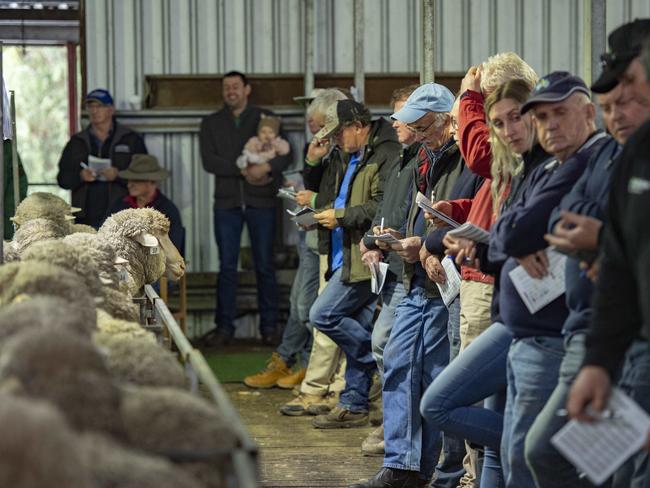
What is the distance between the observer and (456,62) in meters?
11.5

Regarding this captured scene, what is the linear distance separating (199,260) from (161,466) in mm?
9069

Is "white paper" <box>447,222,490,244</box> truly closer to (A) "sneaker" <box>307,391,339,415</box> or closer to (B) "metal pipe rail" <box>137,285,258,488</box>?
(B) "metal pipe rail" <box>137,285,258,488</box>

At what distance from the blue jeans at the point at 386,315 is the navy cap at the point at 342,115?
4.54ft

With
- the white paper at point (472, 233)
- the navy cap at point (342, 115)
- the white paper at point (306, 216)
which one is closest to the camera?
the white paper at point (472, 233)

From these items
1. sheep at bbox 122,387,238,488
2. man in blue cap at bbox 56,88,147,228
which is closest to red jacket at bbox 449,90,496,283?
sheep at bbox 122,387,238,488

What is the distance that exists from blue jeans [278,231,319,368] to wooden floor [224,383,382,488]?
712 mm

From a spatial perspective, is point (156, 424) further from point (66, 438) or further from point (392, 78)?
point (392, 78)

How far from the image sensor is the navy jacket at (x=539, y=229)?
13.4ft

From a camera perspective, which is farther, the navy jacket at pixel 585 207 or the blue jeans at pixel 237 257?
the blue jeans at pixel 237 257

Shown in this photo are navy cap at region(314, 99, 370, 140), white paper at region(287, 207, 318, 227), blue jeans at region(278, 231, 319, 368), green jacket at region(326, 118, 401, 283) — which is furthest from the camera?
blue jeans at region(278, 231, 319, 368)

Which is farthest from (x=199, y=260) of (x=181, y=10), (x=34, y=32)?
(x=34, y=32)

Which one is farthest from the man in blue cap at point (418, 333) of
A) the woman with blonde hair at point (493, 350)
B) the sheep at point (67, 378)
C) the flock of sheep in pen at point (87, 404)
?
the sheep at point (67, 378)

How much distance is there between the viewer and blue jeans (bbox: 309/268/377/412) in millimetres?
7633

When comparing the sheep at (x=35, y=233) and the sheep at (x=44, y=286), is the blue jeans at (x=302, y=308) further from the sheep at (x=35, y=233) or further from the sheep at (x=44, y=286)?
the sheep at (x=44, y=286)
